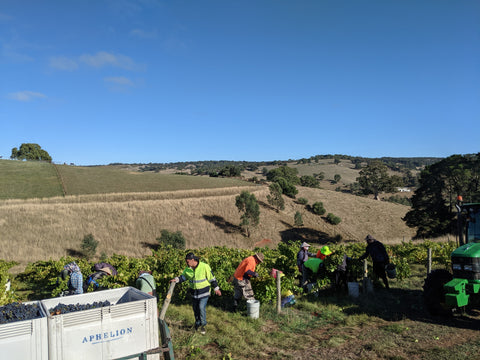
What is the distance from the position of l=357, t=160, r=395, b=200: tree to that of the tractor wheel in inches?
2348

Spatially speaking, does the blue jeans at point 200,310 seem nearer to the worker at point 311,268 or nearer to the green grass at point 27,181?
the worker at point 311,268

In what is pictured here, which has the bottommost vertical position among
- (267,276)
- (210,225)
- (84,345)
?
(210,225)

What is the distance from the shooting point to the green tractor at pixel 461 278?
6602 mm

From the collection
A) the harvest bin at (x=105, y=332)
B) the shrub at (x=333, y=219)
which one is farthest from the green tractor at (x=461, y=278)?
the shrub at (x=333, y=219)

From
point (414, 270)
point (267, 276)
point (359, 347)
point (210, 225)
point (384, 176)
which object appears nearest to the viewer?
point (359, 347)

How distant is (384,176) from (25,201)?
58.1 metres

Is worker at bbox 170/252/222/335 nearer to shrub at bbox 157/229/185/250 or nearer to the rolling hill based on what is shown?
the rolling hill

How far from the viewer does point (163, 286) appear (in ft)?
31.0

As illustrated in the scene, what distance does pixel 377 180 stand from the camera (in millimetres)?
63719

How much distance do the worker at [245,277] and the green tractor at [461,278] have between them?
3.95 meters

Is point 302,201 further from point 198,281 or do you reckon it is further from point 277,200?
point 198,281

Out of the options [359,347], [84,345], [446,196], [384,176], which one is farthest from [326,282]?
[384,176]

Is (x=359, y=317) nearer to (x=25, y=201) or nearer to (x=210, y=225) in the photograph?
(x=210, y=225)

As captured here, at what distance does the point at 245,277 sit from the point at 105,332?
438cm
